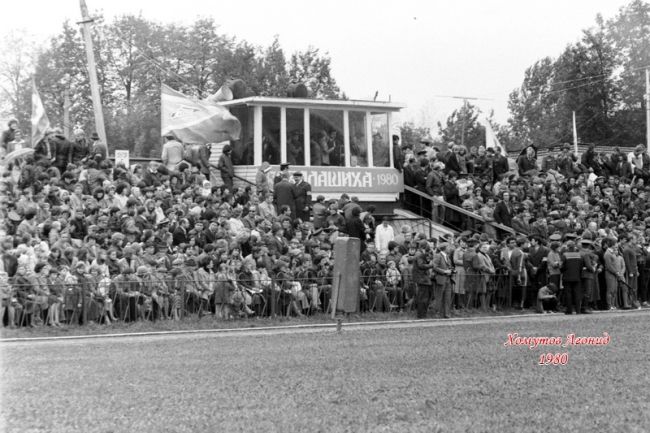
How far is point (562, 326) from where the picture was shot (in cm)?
2397

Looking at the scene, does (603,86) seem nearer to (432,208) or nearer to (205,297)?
(432,208)

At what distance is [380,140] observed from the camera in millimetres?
37969

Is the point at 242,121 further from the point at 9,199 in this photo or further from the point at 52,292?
the point at 52,292

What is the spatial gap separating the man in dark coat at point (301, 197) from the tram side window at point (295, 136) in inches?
143

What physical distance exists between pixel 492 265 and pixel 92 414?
63.6ft

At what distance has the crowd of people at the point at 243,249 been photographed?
78.5 feet

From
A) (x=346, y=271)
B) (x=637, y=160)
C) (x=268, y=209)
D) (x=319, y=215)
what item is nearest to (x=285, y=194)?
(x=268, y=209)

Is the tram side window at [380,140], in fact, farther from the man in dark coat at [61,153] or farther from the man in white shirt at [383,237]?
the man in dark coat at [61,153]

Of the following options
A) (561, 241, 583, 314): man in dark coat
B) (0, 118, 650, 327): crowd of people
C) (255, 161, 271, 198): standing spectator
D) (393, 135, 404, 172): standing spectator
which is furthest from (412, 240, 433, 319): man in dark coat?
(393, 135, 404, 172): standing spectator

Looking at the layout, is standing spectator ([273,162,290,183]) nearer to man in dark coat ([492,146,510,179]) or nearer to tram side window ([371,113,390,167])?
tram side window ([371,113,390,167])

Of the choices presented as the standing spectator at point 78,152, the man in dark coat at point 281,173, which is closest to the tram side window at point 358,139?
the man in dark coat at point 281,173

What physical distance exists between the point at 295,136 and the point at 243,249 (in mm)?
9298

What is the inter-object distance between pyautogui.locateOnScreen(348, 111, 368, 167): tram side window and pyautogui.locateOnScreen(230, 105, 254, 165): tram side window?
3.46 metres

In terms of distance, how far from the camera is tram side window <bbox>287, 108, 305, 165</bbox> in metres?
36.1
